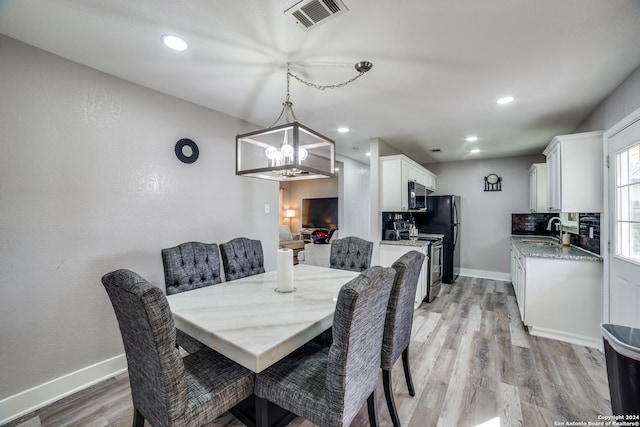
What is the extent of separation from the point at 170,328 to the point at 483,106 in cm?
329

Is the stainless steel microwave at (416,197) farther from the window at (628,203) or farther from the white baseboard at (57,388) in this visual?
the white baseboard at (57,388)

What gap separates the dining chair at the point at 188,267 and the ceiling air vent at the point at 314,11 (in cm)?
184

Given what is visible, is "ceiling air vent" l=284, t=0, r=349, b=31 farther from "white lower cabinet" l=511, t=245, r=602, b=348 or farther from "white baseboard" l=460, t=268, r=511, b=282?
"white baseboard" l=460, t=268, r=511, b=282

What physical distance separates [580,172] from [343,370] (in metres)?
3.19

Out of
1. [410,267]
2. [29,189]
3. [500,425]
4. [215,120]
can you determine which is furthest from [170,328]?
[215,120]

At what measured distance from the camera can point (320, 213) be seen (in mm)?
8820

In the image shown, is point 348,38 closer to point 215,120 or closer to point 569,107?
point 215,120

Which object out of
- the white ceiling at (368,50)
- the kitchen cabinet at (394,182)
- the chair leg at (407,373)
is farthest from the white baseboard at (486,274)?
the chair leg at (407,373)

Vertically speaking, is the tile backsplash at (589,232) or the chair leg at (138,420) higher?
the tile backsplash at (589,232)

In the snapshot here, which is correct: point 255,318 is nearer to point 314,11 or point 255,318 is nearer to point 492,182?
point 314,11

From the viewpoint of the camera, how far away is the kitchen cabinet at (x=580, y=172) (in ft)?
8.61

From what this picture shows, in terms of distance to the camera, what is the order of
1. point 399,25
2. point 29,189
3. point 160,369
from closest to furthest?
point 160,369
point 399,25
point 29,189

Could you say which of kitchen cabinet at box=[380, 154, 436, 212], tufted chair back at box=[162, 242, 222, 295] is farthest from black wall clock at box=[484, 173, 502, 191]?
tufted chair back at box=[162, 242, 222, 295]

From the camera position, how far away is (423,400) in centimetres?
187
